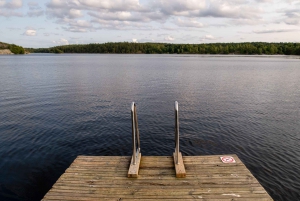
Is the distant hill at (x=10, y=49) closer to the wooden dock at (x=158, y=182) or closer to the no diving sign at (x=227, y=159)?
the wooden dock at (x=158, y=182)

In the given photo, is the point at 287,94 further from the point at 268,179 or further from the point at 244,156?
the point at 268,179

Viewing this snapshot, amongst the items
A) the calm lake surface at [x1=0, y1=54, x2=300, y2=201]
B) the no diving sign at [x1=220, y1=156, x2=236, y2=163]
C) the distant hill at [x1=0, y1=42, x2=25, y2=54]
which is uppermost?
Answer: the distant hill at [x1=0, y1=42, x2=25, y2=54]

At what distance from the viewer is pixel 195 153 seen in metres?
13.1

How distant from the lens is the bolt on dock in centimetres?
643

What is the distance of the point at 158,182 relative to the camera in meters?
7.09

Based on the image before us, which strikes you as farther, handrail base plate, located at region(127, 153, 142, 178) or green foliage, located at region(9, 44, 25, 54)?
green foliage, located at region(9, 44, 25, 54)

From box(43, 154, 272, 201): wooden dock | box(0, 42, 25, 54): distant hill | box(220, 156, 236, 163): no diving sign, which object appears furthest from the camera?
box(0, 42, 25, 54): distant hill

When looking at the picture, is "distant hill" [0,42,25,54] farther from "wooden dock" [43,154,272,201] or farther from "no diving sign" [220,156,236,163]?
"no diving sign" [220,156,236,163]

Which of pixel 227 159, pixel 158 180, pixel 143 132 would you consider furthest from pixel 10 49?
pixel 227 159

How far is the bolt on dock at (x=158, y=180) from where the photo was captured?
6434 millimetres

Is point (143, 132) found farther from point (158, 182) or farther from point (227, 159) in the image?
point (158, 182)

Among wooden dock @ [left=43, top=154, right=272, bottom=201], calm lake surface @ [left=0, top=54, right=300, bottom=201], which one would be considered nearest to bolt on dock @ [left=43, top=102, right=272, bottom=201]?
wooden dock @ [left=43, top=154, right=272, bottom=201]

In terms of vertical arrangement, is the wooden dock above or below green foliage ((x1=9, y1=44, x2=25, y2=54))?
below

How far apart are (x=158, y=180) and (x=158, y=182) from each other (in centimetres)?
11
